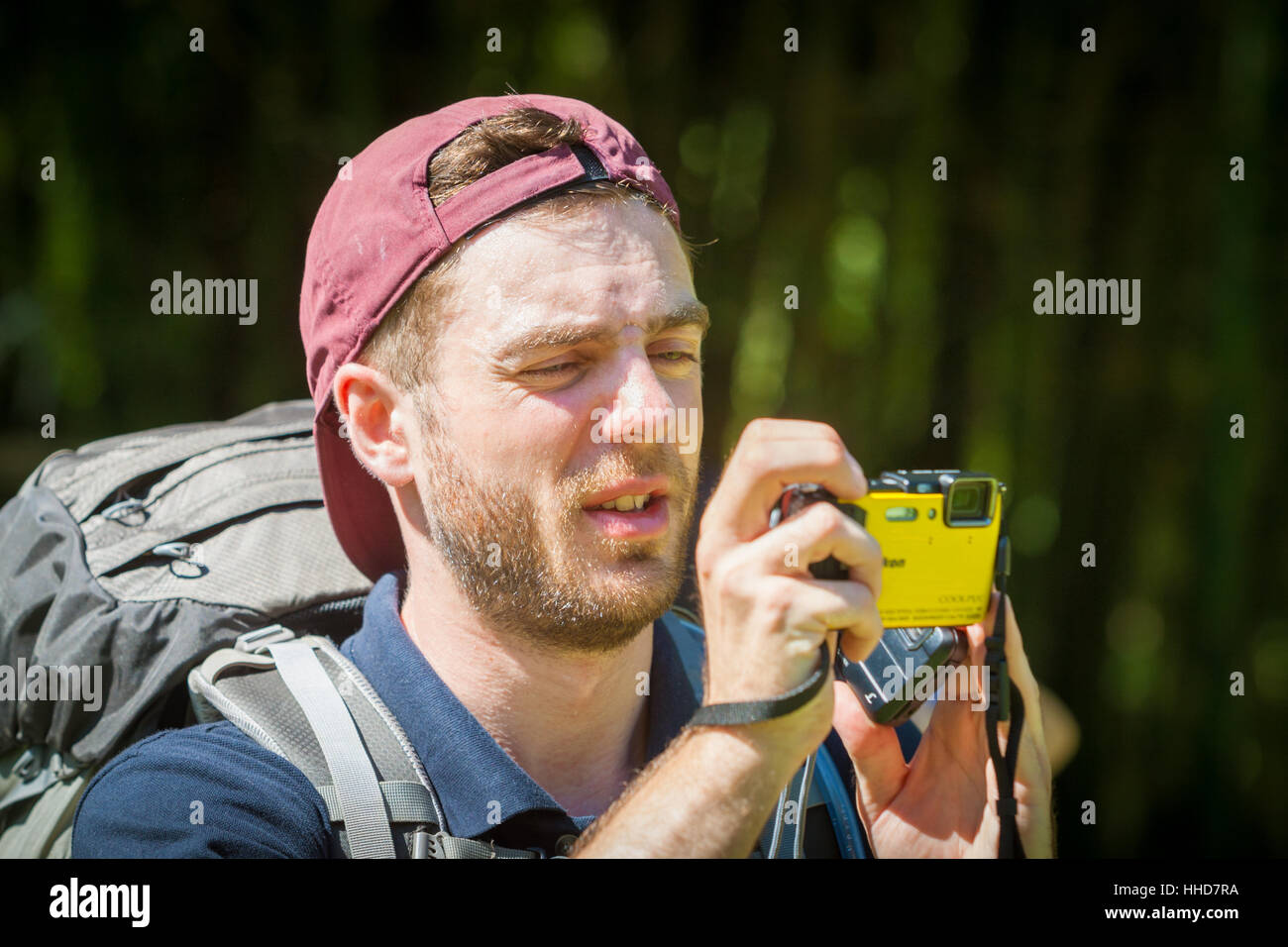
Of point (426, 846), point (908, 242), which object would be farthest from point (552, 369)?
point (908, 242)

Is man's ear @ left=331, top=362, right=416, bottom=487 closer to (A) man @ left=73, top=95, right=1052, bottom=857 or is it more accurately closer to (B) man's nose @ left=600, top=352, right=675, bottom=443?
(A) man @ left=73, top=95, right=1052, bottom=857

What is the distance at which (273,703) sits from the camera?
93 cm

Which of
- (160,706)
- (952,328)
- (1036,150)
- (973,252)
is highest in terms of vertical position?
(1036,150)

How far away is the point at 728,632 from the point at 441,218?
48cm

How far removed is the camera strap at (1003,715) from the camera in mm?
902

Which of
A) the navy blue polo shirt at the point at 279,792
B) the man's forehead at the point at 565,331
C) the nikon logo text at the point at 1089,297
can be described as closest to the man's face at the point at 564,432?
the man's forehead at the point at 565,331

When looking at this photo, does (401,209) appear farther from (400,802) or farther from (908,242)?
(908,242)

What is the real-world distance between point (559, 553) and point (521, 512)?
52 mm

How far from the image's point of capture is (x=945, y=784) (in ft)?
3.41

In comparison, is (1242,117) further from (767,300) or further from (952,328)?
(767,300)

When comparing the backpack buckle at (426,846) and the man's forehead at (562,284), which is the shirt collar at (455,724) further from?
the man's forehead at (562,284)

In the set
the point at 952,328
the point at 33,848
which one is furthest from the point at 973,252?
the point at 33,848

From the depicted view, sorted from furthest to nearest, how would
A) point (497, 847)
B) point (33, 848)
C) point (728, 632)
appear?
point (33, 848) < point (497, 847) < point (728, 632)

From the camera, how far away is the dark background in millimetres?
1869
